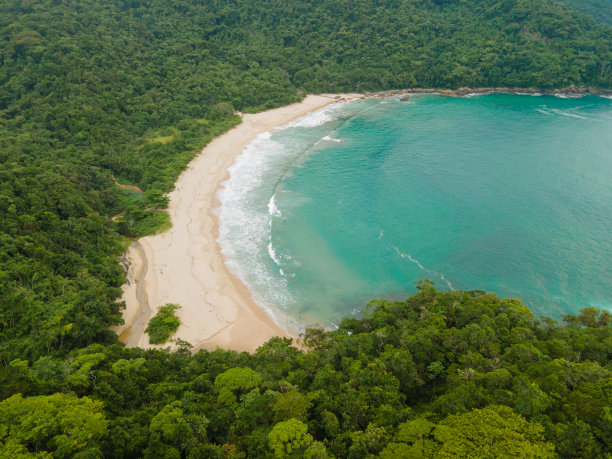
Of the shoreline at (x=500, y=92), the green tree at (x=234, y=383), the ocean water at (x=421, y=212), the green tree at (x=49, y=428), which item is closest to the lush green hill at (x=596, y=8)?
the shoreline at (x=500, y=92)

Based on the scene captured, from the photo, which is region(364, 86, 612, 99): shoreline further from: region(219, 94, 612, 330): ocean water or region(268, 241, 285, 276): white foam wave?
region(268, 241, 285, 276): white foam wave

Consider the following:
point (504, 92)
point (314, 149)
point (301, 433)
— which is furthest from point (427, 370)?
point (504, 92)

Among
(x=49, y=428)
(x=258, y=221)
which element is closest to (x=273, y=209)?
(x=258, y=221)

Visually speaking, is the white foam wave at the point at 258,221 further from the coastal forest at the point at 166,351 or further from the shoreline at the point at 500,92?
the shoreline at the point at 500,92

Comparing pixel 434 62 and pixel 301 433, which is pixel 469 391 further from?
pixel 434 62

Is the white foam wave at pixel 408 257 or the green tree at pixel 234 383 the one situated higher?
the green tree at pixel 234 383

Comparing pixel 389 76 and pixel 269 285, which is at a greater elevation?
pixel 389 76
